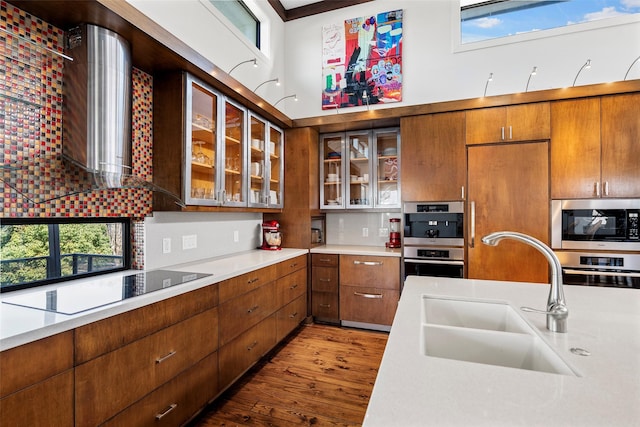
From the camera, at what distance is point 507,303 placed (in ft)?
4.75

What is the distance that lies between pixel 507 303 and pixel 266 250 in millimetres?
2425

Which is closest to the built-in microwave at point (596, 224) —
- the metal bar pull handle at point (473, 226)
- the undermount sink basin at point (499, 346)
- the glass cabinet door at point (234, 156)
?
Answer: the metal bar pull handle at point (473, 226)

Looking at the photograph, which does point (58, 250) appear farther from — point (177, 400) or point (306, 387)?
point (306, 387)

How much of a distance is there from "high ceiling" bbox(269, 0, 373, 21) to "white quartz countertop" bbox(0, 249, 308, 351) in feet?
10.0

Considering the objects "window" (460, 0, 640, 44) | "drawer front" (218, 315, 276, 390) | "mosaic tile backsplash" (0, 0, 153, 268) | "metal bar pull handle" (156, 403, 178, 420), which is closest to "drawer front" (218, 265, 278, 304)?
"drawer front" (218, 315, 276, 390)

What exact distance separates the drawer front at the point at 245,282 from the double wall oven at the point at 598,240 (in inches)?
97.5

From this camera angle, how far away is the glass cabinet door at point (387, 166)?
355cm

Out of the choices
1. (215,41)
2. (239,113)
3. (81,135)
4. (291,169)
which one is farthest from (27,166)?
(291,169)

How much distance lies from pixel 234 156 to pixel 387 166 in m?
1.74

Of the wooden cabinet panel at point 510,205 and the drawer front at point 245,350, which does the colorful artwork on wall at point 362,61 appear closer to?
the wooden cabinet panel at point 510,205

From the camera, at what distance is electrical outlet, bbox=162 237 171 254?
2336 millimetres

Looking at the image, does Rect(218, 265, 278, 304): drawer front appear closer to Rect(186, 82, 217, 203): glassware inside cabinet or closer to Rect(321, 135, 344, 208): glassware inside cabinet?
Rect(186, 82, 217, 203): glassware inside cabinet

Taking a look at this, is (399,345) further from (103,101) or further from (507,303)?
(103,101)

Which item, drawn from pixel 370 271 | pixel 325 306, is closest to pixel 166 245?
pixel 325 306
